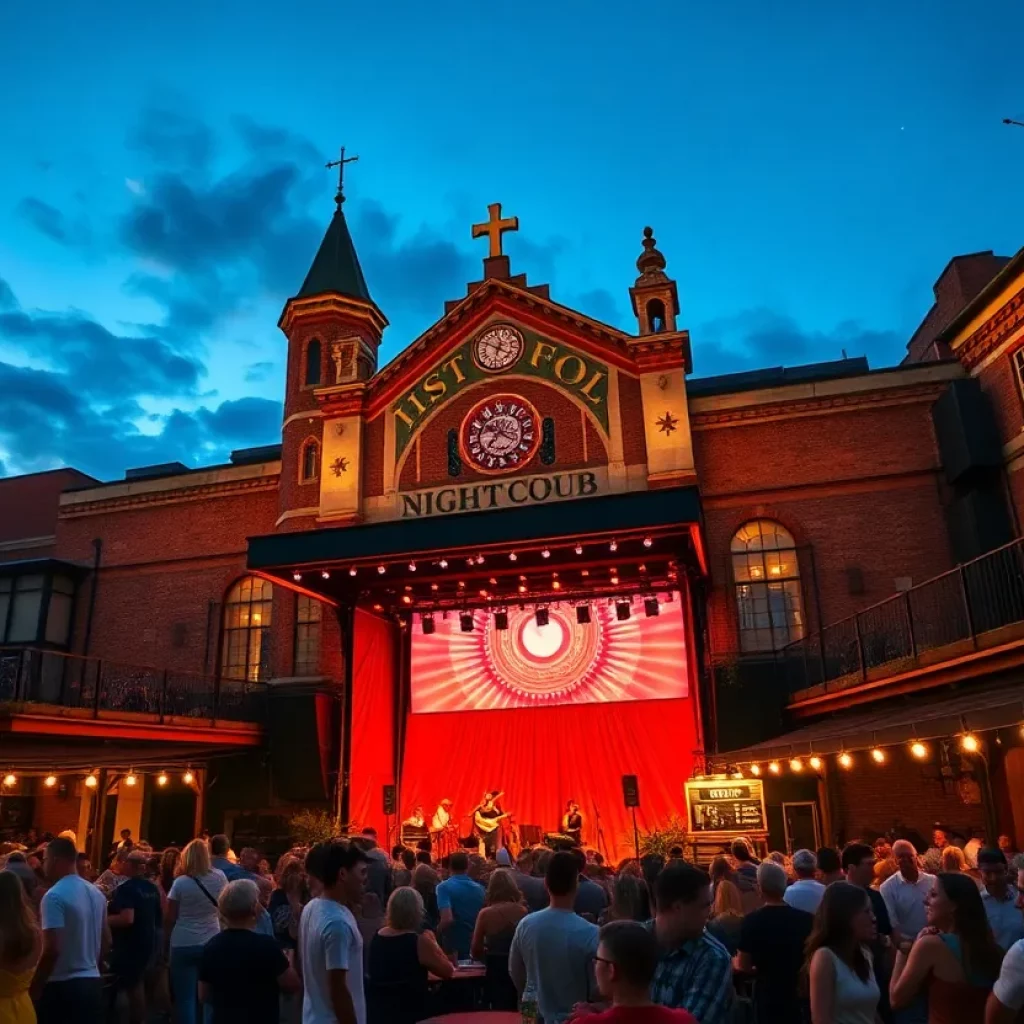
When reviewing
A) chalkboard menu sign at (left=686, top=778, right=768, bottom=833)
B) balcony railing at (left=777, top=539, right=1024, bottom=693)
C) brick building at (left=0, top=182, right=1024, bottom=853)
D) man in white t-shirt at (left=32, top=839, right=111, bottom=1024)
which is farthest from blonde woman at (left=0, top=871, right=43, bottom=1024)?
chalkboard menu sign at (left=686, top=778, right=768, bottom=833)

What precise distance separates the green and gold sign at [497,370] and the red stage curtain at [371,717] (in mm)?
4319

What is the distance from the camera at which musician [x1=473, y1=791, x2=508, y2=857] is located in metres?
19.5

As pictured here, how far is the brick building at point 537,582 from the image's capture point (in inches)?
698

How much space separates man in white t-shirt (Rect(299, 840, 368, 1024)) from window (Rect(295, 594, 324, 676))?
58.4ft

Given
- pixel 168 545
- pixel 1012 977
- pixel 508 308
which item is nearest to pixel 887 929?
pixel 1012 977

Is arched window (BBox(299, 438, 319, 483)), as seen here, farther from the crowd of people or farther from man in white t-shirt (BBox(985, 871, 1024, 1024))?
man in white t-shirt (BBox(985, 871, 1024, 1024))

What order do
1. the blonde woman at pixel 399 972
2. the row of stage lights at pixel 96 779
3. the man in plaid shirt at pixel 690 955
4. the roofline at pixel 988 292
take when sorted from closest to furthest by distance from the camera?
the man in plaid shirt at pixel 690 955
the blonde woman at pixel 399 972
the roofline at pixel 988 292
the row of stage lights at pixel 96 779

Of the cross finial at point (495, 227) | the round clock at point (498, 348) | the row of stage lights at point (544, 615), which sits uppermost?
the cross finial at point (495, 227)

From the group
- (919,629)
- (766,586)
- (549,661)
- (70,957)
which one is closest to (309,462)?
(549,661)

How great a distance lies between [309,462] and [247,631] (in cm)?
462

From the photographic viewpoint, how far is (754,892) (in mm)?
7219

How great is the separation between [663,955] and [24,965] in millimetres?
2664

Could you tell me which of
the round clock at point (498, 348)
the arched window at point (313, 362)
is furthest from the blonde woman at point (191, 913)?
the arched window at point (313, 362)

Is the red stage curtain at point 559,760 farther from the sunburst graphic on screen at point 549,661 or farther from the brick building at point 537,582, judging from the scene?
the sunburst graphic on screen at point 549,661
